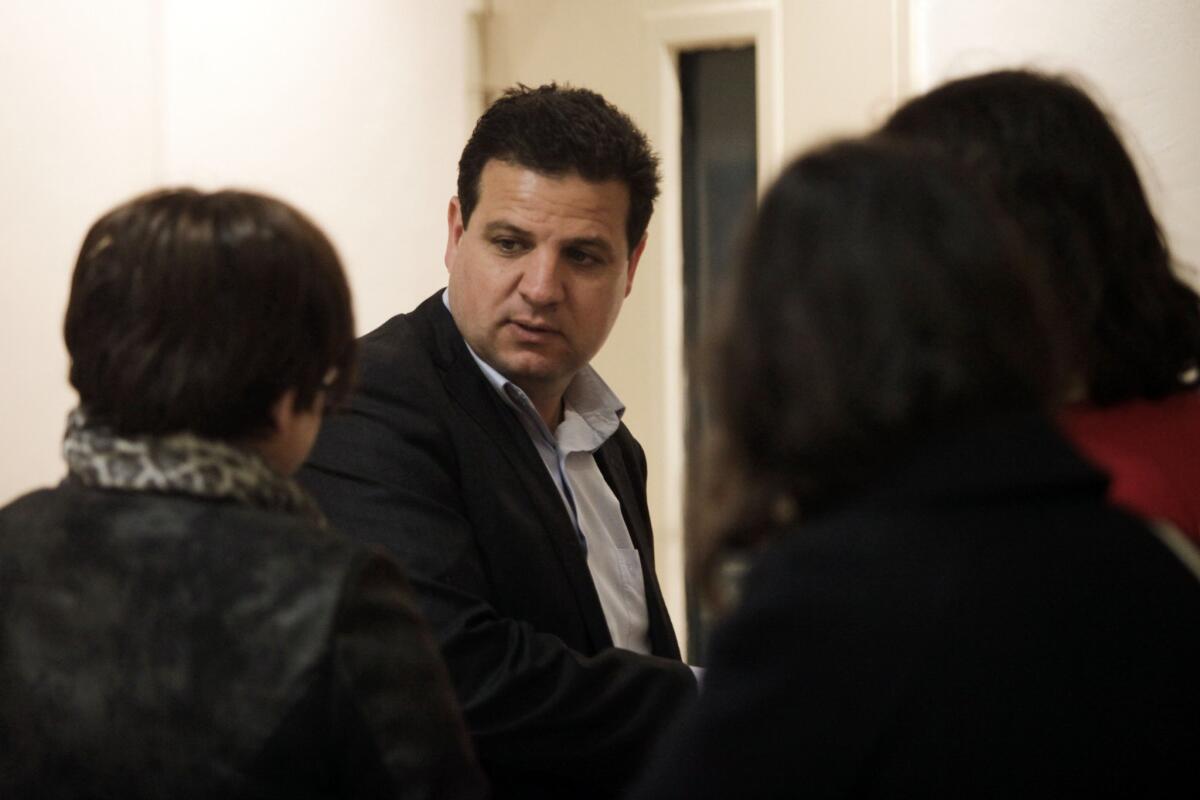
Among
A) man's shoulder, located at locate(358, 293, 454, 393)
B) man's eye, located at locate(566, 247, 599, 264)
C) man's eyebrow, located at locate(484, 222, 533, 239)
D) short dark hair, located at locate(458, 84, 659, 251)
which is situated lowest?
man's shoulder, located at locate(358, 293, 454, 393)

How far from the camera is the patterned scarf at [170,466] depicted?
110 centimetres

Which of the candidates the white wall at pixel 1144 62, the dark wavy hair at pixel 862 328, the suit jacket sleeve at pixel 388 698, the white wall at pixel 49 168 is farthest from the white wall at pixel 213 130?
the dark wavy hair at pixel 862 328

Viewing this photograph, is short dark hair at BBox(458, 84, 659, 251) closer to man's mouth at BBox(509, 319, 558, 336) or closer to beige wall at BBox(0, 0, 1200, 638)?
man's mouth at BBox(509, 319, 558, 336)

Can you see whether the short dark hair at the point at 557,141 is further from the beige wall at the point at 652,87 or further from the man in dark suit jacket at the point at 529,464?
the beige wall at the point at 652,87

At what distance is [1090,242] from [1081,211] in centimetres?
2


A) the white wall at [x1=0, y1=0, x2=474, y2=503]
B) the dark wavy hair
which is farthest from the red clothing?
the white wall at [x1=0, y1=0, x2=474, y2=503]

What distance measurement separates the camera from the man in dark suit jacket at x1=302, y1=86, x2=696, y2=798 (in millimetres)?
1588

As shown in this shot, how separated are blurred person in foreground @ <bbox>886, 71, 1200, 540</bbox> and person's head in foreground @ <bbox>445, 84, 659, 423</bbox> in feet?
2.53

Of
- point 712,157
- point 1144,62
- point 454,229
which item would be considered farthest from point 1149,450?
point 712,157

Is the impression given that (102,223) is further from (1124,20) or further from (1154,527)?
(1124,20)

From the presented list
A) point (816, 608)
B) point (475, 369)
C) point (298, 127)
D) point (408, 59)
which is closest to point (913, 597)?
point (816, 608)

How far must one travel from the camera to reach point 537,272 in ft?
6.24

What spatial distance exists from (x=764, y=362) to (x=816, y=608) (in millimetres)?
144

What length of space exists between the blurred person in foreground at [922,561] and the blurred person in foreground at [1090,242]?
0.94ft
